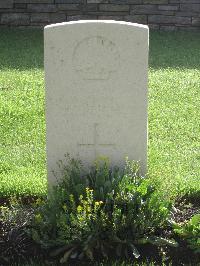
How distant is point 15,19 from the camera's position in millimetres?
10703

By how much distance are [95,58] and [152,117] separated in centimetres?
240

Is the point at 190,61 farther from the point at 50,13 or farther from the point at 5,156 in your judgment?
the point at 5,156

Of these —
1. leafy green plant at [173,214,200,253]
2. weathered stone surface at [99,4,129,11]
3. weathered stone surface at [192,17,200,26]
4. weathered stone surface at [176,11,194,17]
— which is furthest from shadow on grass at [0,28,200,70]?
leafy green plant at [173,214,200,253]

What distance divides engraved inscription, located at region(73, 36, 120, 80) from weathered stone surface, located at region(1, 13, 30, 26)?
6.97 metres

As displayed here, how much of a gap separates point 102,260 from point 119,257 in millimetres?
105

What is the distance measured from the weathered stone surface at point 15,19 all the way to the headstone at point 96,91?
6.92 meters

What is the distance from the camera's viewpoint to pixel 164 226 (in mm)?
3965

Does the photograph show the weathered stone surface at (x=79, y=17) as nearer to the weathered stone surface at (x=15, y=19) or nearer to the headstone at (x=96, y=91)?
the weathered stone surface at (x=15, y=19)

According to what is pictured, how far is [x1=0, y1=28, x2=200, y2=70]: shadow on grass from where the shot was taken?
8613 mm

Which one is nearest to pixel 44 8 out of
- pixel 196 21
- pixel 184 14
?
pixel 184 14

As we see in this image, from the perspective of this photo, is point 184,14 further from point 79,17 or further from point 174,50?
point 79,17

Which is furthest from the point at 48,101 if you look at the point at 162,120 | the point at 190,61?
the point at 190,61

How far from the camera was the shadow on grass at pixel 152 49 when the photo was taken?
8613 mm

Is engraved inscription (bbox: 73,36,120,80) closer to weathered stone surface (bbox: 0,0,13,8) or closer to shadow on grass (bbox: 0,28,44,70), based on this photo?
shadow on grass (bbox: 0,28,44,70)
